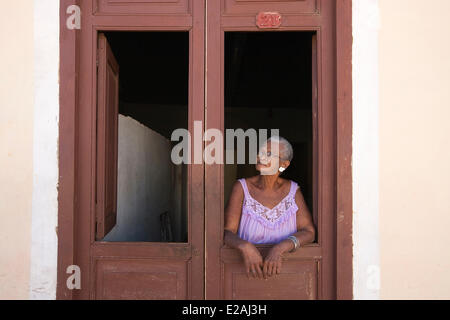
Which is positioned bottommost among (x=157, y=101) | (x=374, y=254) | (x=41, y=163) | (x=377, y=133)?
(x=374, y=254)

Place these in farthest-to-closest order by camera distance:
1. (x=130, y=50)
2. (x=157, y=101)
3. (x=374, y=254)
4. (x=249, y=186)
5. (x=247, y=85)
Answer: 1. (x=157, y=101)
2. (x=247, y=85)
3. (x=130, y=50)
4. (x=249, y=186)
5. (x=374, y=254)

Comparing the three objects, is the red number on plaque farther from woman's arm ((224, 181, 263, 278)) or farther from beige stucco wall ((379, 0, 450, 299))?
woman's arm ((224, 181, 263, 278))

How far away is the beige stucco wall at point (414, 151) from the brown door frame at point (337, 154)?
0.21 m

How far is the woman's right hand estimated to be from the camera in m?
2.01

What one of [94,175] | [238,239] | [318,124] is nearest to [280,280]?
[238,239]

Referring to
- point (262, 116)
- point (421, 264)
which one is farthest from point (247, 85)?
point (421, 264)

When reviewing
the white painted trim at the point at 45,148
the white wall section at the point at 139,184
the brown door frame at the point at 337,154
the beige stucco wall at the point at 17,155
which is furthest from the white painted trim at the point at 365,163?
the beige stucco wall at the point at 17,155

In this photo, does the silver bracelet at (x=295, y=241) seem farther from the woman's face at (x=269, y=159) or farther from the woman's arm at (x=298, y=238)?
the woman's face at (x=269, y=159)

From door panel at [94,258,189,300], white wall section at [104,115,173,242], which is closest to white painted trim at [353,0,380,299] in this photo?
door panel at [94,258,189,300]

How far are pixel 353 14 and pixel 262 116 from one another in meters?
6.29

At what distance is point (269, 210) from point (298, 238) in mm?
272

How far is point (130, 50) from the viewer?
17.4 ft

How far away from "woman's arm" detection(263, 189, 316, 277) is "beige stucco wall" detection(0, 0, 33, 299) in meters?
1.46
